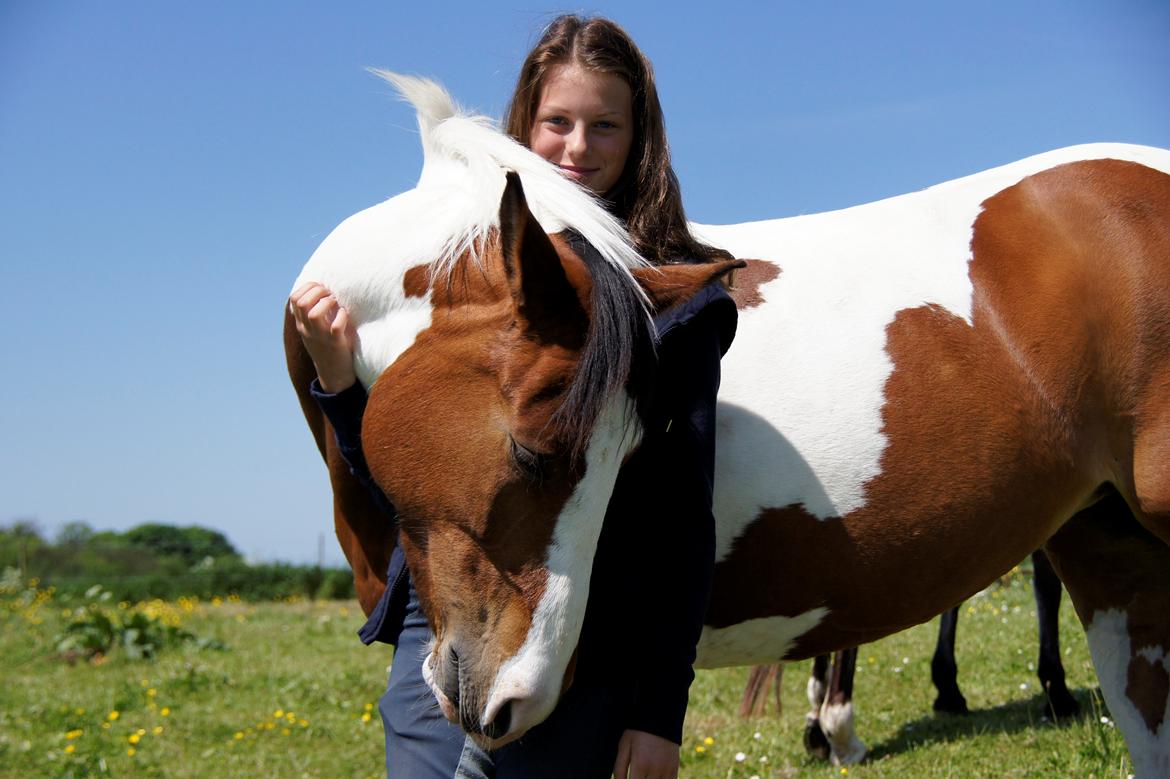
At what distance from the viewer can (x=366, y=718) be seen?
5.72 m

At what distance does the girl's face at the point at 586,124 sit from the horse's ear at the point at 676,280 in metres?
0.49

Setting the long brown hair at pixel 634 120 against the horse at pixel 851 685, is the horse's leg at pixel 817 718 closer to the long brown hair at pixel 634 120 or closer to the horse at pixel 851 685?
the horse at pixel 851 685

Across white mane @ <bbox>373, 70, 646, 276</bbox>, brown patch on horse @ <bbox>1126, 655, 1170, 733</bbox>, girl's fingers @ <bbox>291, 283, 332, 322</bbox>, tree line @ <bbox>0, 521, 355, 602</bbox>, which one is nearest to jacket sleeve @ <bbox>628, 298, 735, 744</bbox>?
white mane @ <bbox>373, 70, 646, 276</bbox>

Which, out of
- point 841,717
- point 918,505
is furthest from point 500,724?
point 841,717

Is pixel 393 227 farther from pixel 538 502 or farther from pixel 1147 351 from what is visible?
pixel 1147 351

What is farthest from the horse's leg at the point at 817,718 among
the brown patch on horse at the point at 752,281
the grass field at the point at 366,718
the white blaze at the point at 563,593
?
the white blaze at the point at 563,593

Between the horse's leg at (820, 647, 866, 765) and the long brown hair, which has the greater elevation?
the long brown hair

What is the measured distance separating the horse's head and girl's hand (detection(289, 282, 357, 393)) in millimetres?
147

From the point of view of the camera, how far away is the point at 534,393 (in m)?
1.66

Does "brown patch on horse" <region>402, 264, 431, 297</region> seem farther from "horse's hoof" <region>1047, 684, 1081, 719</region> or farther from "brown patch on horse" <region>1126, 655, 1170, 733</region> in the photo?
"horse's hoof" <region>1047, 684, 1081, 719</region>

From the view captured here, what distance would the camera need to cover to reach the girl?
5.95 feet

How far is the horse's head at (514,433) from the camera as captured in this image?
163cm

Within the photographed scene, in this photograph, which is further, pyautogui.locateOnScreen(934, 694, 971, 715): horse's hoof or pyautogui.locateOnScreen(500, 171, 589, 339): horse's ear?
pyautogui.locateOnScreen(934, 694, 971, 715): horse's hoof

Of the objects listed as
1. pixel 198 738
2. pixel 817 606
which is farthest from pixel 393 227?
pixel 198 738
